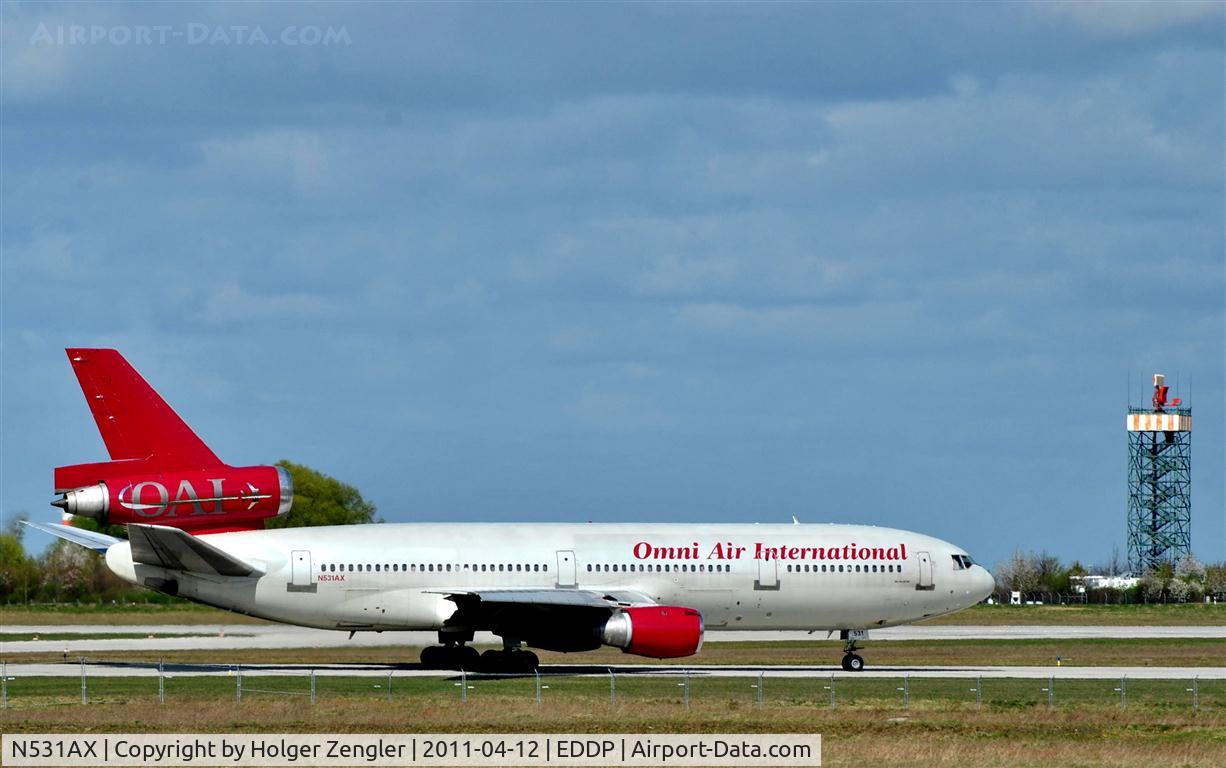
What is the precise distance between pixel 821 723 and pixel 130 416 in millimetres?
20462

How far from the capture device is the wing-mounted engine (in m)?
43.0

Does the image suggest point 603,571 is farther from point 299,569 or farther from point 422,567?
point 299,569

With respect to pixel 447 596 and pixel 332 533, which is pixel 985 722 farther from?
pixel 332 533

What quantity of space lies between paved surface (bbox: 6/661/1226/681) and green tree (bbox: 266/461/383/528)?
206 ft

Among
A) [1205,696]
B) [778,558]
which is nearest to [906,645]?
[778,558]

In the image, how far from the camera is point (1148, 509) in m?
159

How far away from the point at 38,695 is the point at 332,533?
9.85 metres

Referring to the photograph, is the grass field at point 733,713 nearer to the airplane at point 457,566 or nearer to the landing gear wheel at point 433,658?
the airplane at point 457,566

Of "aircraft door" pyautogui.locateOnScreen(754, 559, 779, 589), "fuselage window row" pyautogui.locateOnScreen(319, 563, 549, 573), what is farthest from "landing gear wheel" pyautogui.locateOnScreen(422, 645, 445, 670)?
"aircraft door" pyautogui.locateOnScreen(754, 559, 779, 589)

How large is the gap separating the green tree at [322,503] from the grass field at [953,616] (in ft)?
87.8

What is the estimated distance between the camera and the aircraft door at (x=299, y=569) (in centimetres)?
4431

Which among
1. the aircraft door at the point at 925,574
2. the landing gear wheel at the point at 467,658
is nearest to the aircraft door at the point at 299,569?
the landing gear wheel at the point at 467,658

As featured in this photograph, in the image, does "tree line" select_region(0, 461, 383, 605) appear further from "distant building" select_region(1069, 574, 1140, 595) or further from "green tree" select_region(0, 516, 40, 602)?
"distant building" select_region(1069, 574, 1140, 595)

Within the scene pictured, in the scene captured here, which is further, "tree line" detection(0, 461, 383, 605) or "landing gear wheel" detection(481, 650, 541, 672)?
"tree line" detection(0, 461, 383, 605)
